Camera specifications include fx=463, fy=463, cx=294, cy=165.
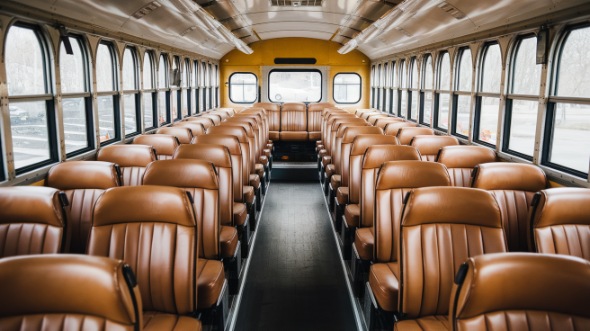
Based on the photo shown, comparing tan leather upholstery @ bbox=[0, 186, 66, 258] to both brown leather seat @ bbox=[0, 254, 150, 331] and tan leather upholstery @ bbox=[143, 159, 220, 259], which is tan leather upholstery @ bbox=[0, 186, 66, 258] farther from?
brown leather seat @ bbox=[0, 254, 150, 331]

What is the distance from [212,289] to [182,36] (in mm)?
6765

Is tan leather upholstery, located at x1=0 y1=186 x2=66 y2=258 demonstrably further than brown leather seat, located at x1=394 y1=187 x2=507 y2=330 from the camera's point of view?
Yes

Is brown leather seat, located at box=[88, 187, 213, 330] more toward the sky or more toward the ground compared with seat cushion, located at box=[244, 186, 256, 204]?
more toward the sky

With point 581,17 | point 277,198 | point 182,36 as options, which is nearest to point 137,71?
point 182,36

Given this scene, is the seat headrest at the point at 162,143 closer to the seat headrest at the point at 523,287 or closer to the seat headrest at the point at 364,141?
the seat headrest at the point at 364,141

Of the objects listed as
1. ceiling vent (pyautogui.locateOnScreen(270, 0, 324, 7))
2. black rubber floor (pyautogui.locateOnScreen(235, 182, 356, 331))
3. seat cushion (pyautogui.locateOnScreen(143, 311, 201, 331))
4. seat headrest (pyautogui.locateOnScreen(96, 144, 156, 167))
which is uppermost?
ceiling vent (pyautogui.locateOnScreen(270, 0, 324, 7))

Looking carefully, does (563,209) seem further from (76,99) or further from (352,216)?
(76,99)

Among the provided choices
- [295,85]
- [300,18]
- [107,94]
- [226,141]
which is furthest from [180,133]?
[295,85]

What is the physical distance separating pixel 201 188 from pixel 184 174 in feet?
0.57

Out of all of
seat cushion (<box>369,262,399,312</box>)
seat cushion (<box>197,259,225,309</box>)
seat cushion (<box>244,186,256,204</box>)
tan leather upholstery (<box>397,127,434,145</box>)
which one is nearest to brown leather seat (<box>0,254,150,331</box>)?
seat cushion (<box>197,259,225,309</box>)

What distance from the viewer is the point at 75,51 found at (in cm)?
555

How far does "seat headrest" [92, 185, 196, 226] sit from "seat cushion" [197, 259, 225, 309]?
0.61 metres

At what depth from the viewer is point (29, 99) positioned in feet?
14.0

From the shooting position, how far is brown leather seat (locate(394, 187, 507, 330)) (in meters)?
2.60
